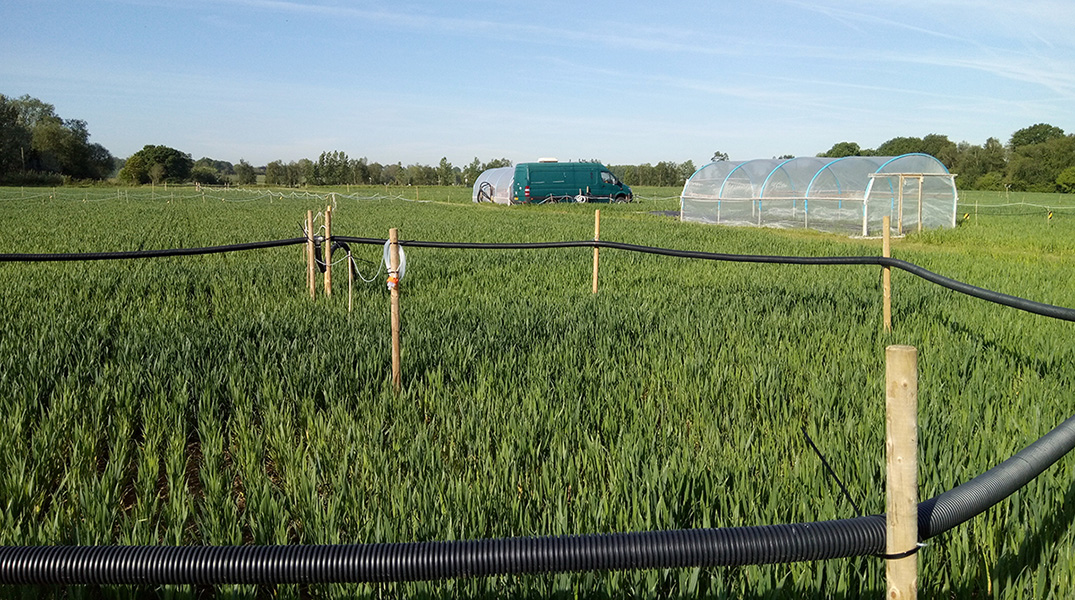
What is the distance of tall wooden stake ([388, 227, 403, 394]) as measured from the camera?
477cm

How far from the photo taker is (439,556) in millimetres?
1492

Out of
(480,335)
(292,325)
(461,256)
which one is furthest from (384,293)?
(461,256)

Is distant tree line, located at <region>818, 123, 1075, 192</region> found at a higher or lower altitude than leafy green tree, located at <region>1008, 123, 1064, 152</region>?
lower

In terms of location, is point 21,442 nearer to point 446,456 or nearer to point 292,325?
point 446,456

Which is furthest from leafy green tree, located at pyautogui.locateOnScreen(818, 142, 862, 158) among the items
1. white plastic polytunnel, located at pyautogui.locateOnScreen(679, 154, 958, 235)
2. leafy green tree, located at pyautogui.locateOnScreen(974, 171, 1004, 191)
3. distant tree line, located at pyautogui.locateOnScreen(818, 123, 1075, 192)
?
white plastic polytunnel, located at pyautogui.locateOnScreen(679, 154, 958, 235)

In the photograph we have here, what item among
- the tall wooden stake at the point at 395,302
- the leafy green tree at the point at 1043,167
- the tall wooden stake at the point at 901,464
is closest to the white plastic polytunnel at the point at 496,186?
the tall wooden stake at the point at 395,302

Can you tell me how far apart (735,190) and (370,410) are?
70.6ft

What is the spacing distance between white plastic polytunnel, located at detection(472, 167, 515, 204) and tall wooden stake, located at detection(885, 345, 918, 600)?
37586 millimetres

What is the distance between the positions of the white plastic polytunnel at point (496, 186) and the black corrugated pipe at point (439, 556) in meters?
37.6

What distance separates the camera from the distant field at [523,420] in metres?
2.68

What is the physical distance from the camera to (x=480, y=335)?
6152mm

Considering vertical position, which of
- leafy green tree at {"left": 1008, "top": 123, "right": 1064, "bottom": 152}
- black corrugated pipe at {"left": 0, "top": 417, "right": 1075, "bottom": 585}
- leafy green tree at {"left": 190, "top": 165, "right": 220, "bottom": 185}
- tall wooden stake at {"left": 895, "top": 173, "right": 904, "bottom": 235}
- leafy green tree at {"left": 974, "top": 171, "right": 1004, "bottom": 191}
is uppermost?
leafy green tree at {"left": 1008, "top": 123, "right": 1064, "bottom": 152}

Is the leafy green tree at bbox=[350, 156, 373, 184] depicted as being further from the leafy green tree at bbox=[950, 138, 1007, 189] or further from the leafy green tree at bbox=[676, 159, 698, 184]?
the leafy green tree at bbox=[950, 138, 1007, 189]

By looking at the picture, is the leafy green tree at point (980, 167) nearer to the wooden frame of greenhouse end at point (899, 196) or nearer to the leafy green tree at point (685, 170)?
the leafy green tree at point (685, 170)
